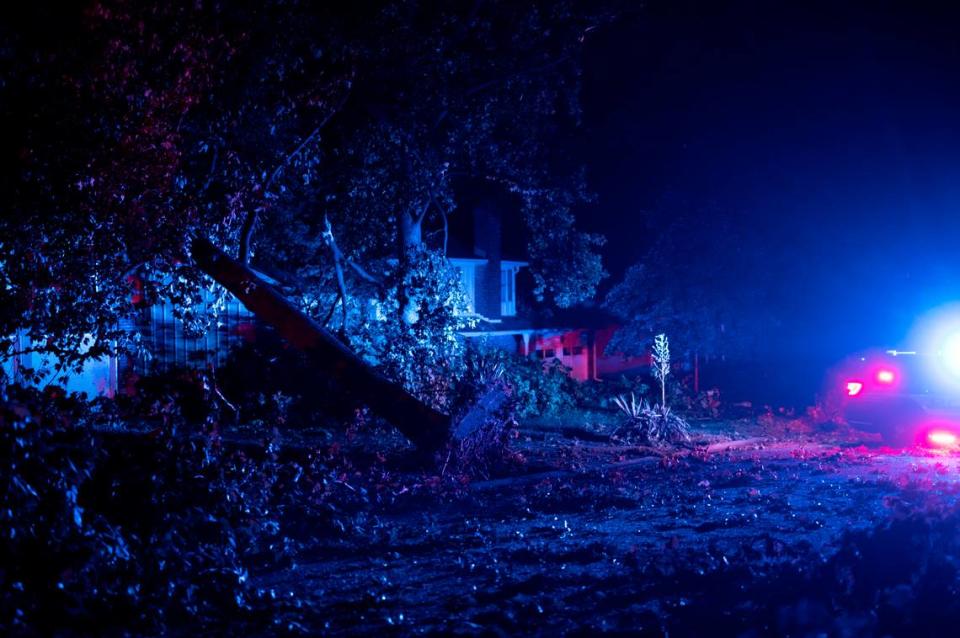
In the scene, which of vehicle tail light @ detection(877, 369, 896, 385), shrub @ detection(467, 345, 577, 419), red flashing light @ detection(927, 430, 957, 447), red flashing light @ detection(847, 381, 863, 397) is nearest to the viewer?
red flashing light @ detection(927, 430, 957, 447)

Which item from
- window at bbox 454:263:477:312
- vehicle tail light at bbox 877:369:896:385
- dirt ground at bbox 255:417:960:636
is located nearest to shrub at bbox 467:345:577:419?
window at bbox 454:263:477:312

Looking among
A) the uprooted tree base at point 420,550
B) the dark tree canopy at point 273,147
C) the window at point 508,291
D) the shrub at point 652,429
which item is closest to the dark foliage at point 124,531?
the uprooted tree base at point 420,550

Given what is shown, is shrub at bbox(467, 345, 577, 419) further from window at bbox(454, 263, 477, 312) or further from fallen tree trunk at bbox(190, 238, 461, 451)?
fallen tree trunk at bbox(190, 238, 461, 451)

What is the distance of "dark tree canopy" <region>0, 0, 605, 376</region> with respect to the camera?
8891mm

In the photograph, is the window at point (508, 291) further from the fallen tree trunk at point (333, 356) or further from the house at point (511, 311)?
the fallen tree trunk at point (333, 356)

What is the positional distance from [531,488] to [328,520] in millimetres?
2942

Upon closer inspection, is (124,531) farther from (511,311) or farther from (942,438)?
(511,311)

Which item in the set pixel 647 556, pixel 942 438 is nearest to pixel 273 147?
pixel 647 556

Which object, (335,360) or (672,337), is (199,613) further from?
(672,337)

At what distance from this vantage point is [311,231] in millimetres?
17781

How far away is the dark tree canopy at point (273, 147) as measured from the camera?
350 inches

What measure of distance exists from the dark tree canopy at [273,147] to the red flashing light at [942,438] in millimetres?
7971

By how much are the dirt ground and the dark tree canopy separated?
4093mm

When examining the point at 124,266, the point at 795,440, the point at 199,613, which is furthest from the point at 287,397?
the point at 199,613
